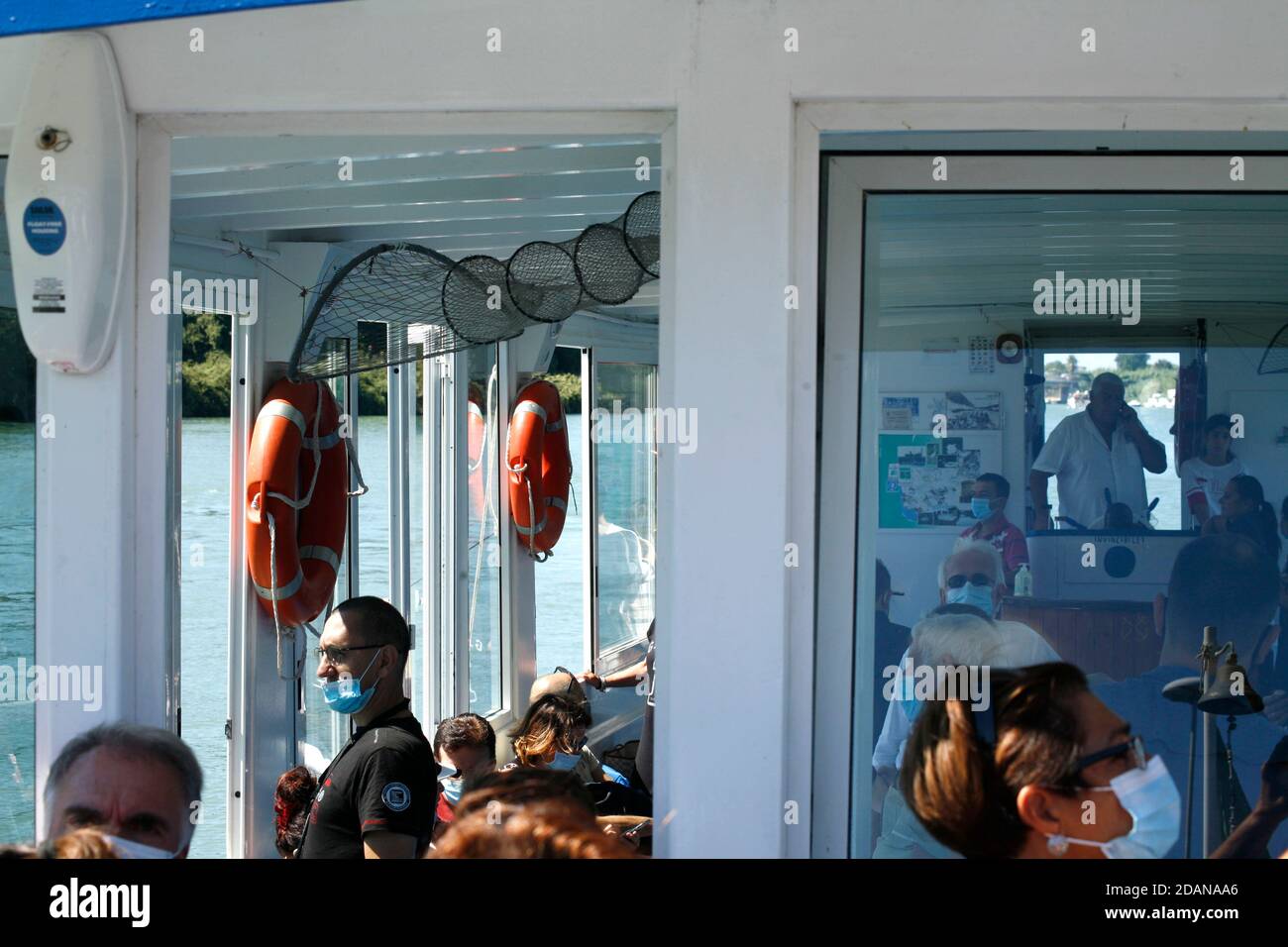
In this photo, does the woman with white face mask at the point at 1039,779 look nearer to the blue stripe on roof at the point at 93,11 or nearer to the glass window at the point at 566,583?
the blue stripe on roof at the point at 93,11

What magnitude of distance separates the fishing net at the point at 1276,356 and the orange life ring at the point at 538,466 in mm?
4837

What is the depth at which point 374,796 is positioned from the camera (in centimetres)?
304

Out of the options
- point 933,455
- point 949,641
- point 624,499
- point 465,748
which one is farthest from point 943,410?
point 624,499

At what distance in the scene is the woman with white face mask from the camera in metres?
1.72

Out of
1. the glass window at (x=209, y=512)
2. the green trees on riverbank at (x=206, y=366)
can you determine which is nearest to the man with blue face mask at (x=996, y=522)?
the glass window at (x=209, y=512)

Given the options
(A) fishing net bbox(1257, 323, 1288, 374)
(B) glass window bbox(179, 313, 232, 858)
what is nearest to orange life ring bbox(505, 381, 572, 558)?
(B) glass window bbox(179, 313, 232, 858)

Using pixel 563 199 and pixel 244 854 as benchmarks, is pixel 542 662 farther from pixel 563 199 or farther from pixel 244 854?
pixel 563 199

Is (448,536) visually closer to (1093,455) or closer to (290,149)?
(290,149)

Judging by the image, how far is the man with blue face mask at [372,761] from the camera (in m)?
3.04

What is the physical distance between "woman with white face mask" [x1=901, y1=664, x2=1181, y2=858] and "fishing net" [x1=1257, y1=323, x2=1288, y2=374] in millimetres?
972

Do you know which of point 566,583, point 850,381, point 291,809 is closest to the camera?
point 850,381

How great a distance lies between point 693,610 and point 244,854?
337 cm

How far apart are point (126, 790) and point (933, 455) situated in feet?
4.99
